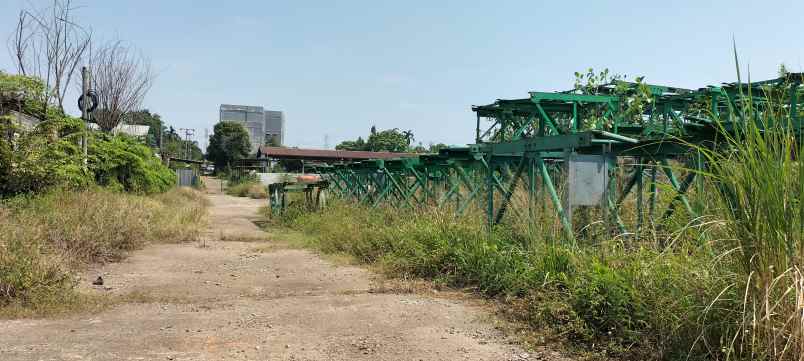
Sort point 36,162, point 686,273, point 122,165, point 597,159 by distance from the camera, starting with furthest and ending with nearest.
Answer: point 122,165 → point 36,162 → point 597,159 → point 686,273

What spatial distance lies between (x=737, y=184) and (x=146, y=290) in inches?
232

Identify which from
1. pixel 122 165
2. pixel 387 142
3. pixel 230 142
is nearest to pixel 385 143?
pixel 387 142

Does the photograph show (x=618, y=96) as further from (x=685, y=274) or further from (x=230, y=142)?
(x=230, y=142)

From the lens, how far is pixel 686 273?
366cm

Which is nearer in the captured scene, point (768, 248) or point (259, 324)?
point (768, 248)

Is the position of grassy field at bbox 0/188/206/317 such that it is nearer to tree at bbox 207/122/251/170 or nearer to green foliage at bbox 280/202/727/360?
green foliage at bbox 280/202/727/360

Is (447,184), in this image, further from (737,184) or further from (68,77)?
(68,77)

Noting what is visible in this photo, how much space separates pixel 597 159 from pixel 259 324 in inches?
145

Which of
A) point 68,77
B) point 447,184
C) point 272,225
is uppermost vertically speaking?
point 68,77

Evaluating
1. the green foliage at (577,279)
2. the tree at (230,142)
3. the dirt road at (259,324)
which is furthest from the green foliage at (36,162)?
the tree at (230,142)

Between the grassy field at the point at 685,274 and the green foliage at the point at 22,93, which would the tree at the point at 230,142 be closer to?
the green foliage at the point at 22,93

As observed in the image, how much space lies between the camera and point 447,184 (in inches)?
504

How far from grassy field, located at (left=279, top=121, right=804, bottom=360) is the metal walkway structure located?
220 millimetres

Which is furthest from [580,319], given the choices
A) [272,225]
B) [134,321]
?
[272,225]
